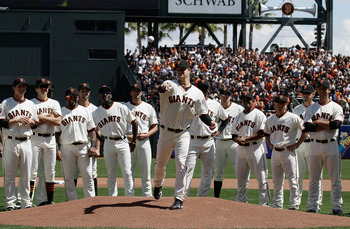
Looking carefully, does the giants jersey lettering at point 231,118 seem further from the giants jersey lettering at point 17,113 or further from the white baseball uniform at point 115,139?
the giants jersey lettering at point 17,113

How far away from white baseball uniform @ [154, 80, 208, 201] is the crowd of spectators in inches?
748

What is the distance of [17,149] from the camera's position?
9.66 metres

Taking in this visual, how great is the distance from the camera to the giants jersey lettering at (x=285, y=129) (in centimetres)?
1018

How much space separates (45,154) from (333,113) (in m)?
4.94

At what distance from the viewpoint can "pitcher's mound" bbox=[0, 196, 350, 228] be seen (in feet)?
24.6

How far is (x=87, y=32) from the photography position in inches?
1172

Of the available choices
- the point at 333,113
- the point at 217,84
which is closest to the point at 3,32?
the point at 217,84

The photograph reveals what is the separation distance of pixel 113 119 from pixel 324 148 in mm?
3644

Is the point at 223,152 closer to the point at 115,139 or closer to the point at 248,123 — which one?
the point at 248,123

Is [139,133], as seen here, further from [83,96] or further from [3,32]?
[3,32]

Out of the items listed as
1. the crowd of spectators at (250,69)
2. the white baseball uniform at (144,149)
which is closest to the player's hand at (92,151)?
the white baseball uniform at (144,149)

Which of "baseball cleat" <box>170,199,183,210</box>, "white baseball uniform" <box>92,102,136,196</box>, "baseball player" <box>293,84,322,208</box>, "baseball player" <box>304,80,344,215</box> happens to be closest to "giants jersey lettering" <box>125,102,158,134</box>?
"white baseball uniform" <box>92,102,136,196</box>

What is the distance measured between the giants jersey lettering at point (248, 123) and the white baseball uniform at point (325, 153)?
37.3 inches

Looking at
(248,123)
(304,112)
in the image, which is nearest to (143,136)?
(248,123)
